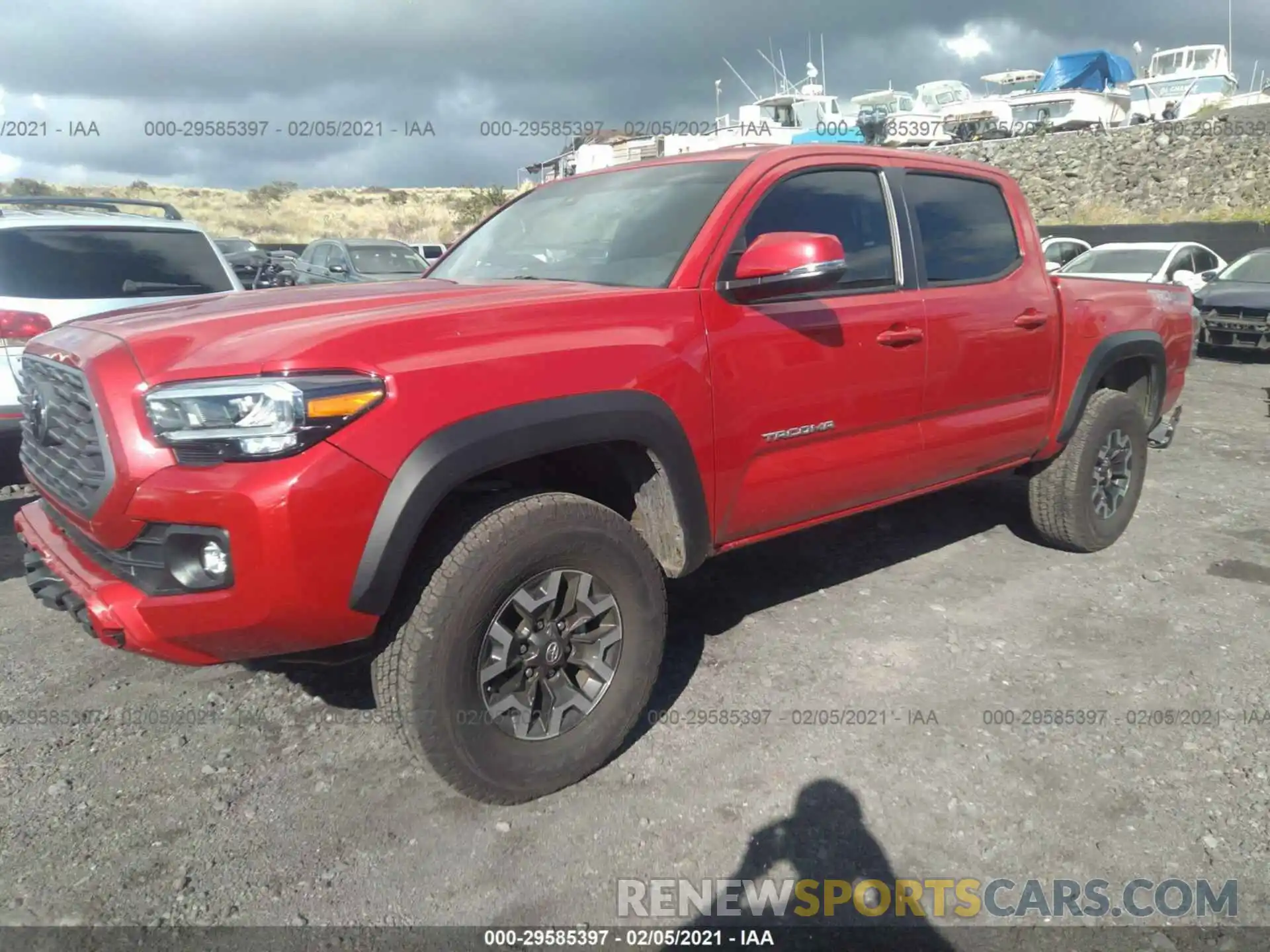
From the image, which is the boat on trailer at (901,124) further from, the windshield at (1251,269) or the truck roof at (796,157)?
the truck roof at (796,157)

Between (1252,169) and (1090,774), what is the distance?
27333mm

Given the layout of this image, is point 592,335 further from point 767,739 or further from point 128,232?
point 128,232

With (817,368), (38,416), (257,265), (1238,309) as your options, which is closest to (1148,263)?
(1238,309)

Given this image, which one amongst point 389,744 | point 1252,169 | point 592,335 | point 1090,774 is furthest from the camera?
point 1252,169

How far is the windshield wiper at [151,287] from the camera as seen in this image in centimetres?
511

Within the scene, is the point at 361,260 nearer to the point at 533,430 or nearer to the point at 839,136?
the point at 533,430

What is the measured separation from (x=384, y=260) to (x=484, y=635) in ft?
37.7

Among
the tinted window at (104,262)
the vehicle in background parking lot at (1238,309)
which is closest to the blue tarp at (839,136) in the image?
the vehicle in background parking lot at (1238,309)

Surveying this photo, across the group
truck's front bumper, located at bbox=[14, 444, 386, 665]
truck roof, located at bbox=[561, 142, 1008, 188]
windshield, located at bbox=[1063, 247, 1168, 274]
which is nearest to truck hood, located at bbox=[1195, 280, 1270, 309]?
windshield, located at bbox=[1063, 247, 1168, 274]

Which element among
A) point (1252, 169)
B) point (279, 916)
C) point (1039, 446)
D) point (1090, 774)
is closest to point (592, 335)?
point (279, 916)

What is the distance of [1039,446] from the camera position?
425 cm

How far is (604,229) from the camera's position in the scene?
11.0ft

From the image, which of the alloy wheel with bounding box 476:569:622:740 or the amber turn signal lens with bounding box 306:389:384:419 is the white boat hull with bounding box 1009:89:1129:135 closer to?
the alloy wheel with bounding box 476:569:622:740

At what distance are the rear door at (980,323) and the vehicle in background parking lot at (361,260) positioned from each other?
30.7 feet
